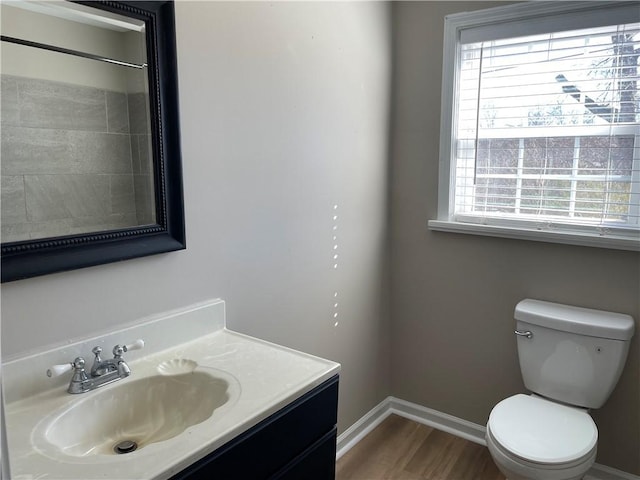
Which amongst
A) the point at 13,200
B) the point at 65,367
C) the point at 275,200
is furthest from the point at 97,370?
the point at 275,200

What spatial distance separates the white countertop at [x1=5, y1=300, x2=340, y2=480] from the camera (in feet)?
3.28

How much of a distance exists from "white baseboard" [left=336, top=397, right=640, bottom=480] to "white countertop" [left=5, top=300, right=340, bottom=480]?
1.17 m

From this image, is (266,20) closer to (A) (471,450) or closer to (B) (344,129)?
(B) (344,129)

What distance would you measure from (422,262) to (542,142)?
2.76 feet

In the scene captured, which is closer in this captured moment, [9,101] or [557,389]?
[9,101]

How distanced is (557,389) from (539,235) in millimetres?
680

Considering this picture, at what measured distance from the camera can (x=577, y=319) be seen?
2084 mm

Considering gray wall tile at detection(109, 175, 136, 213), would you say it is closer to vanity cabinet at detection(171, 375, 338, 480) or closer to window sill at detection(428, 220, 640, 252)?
vanity cabinet at detection(171, 375, 338, 480)

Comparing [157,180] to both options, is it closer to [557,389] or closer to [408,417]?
[557,389]

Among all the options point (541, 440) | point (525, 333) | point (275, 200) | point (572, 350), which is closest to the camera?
point (541, 440)

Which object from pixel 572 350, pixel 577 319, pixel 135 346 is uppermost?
pixel 135 346

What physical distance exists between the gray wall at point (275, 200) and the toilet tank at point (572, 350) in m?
0.82

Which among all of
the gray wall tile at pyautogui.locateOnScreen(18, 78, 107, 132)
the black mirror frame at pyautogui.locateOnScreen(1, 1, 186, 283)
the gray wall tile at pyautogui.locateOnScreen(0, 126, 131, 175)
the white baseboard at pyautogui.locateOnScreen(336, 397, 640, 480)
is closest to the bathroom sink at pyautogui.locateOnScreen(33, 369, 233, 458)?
the black mirror frame at pyautogui.locateOnScreen(1, 1, 186, 283)

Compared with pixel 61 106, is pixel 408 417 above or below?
below
